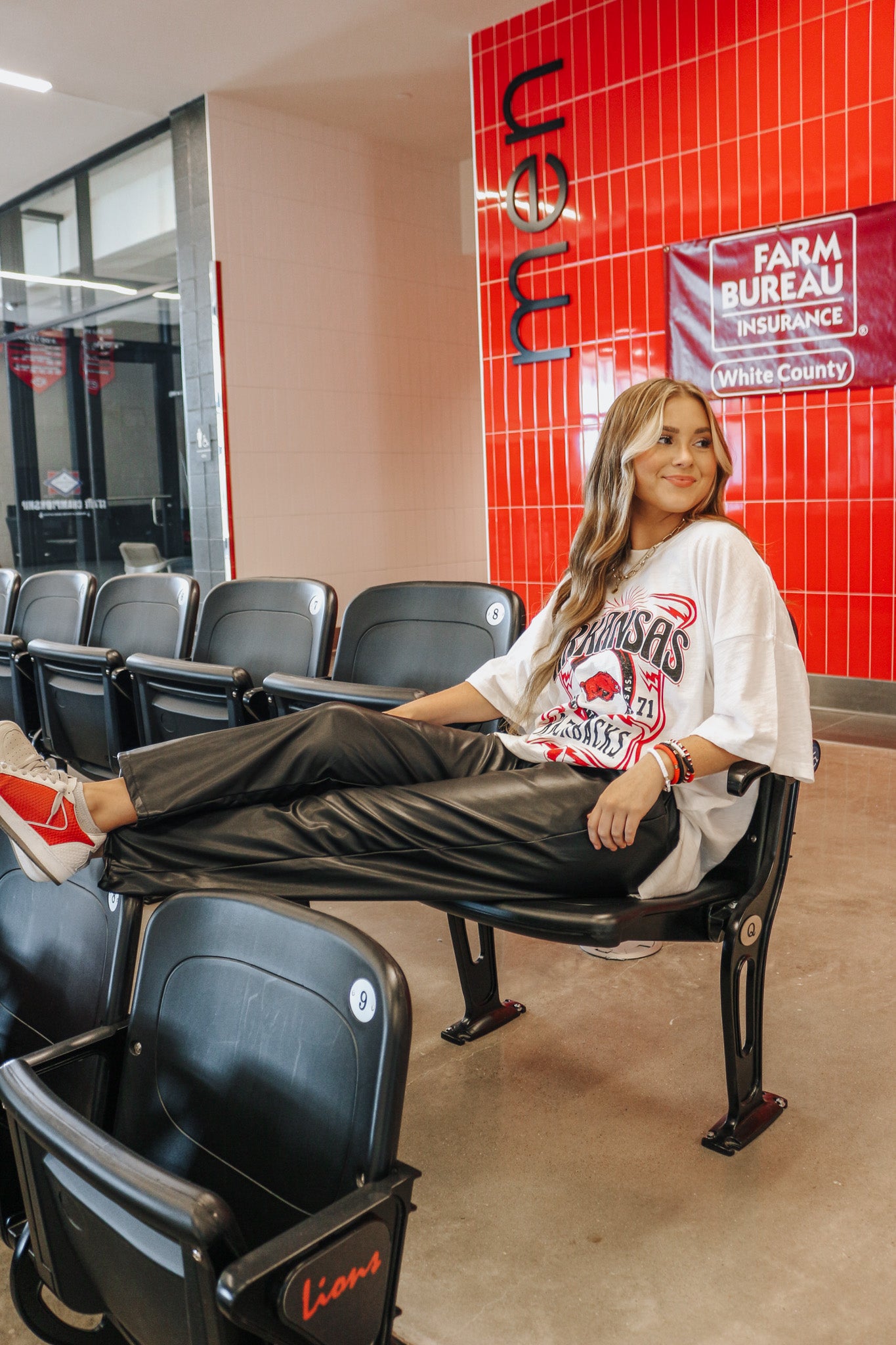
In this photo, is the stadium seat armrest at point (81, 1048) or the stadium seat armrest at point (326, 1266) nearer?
the stadium seat armrest at point (326, 1266)

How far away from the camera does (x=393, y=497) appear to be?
294 inches

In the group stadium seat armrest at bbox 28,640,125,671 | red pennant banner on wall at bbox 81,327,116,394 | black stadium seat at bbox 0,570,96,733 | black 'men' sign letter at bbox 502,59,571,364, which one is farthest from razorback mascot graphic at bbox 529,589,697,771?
red pennant banner on wall at bbox 81,327,116,394

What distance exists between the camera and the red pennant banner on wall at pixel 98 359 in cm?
751

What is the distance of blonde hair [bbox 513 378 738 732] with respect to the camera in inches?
72.6

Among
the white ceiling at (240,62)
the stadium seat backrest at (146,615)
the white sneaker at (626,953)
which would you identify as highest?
the white ceiling at (240,62)

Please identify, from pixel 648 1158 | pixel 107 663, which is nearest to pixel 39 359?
pixel 107 663

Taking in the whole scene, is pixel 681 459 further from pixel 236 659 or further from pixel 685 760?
pixel 236 659

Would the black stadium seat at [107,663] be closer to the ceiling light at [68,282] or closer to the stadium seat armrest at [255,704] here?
the stadium seat armrest at [255,704]

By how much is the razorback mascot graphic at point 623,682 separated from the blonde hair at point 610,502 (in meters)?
0.06

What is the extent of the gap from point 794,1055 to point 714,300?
11.8 ft

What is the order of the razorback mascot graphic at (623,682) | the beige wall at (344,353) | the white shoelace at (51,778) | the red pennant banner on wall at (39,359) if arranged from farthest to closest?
the red pennant banner on wall at (39,359) < the beige wall at (344,353) < the razorback mascot graphic at (623,682) < the white shoelace at (51,778)

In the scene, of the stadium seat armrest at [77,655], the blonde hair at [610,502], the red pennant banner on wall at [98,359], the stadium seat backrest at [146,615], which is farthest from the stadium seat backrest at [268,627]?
the red pennant banner on wall at [98,359]

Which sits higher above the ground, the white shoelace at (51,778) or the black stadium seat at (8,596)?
the black stadium seat at (8,596)

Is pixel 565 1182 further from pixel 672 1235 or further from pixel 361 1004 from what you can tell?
pixel 361 1004
